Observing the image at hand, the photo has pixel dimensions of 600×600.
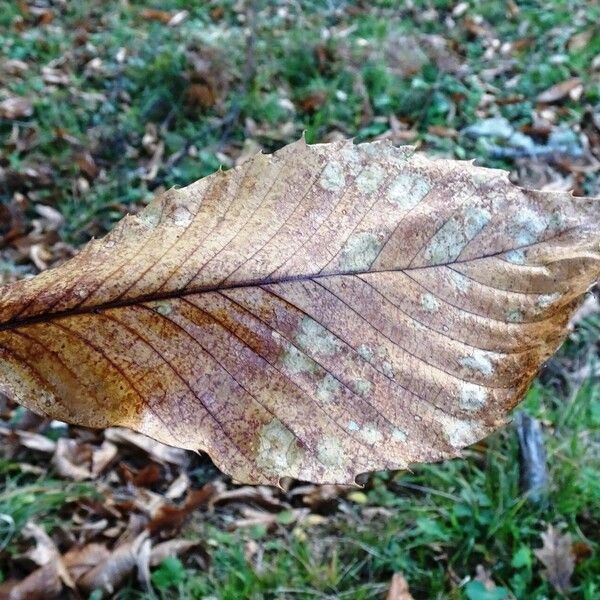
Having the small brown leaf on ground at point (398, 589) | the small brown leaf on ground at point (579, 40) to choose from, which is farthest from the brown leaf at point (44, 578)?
the small brown leaf on ground at point (579, 40)

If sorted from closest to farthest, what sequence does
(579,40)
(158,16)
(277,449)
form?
(277,449), (579,40), (158,16)

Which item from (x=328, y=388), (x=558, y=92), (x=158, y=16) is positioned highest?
(x=328, y=388)

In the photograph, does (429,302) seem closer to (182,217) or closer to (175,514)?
(182,217)

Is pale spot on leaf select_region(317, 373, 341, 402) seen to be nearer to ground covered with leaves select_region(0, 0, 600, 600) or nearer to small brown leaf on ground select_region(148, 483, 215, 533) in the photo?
ground covered with leaves select_region(0, 0, 600, 600)

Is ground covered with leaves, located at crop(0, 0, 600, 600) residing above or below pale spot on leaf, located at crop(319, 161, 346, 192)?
below

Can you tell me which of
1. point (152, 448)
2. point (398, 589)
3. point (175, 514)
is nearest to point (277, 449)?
point (398, 589)

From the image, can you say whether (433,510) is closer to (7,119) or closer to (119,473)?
(119,473)

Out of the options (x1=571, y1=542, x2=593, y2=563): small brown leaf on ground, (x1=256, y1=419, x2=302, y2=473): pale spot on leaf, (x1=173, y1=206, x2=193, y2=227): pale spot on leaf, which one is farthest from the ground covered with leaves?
(x1=256, y1=419, x2=302, y2=473): pale spot on leaf

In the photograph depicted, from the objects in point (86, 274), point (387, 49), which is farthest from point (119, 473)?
point (387, 49)
